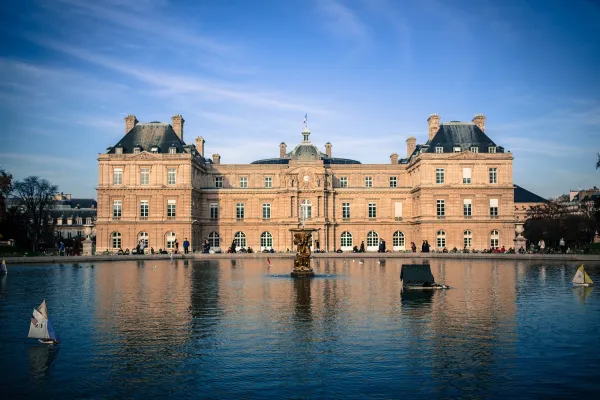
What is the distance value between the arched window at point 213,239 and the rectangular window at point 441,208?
28276mm

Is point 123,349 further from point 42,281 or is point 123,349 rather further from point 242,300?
point 42,281

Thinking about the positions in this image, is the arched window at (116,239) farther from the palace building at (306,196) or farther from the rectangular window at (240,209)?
the rectangular window at (240,209)

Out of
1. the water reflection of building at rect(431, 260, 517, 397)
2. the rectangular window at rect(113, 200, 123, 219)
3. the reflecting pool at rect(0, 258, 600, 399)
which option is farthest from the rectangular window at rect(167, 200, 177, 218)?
the water reflection of building at rect(431, 260, 517, 397)

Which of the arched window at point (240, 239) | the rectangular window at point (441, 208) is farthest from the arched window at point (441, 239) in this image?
the arched window at point (240, 239)

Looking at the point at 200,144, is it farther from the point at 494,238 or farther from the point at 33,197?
the point at 494,238

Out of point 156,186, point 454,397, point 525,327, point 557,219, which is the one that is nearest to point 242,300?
point 525,327

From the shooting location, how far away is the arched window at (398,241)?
76.9 m

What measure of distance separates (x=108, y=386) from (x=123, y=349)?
2.89 m

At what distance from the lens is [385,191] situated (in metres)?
77.2

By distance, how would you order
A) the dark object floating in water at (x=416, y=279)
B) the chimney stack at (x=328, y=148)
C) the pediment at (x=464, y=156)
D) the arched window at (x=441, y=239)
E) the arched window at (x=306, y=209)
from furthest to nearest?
the chimney stack at (x=328, y=148)
the arched window at (x=306, y=209)
the pediment at (x=464, y=156)
the arched window at (x=441, y=239)
the dark object floating in water at (x=416, y=279)

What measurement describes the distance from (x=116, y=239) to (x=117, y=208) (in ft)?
12.2

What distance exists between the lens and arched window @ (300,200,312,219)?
7550 centimetres

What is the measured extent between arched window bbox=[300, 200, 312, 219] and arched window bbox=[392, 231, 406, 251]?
11507mm

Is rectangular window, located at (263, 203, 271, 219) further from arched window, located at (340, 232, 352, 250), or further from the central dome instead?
arched window, located at (340, 232, 352, 250)
